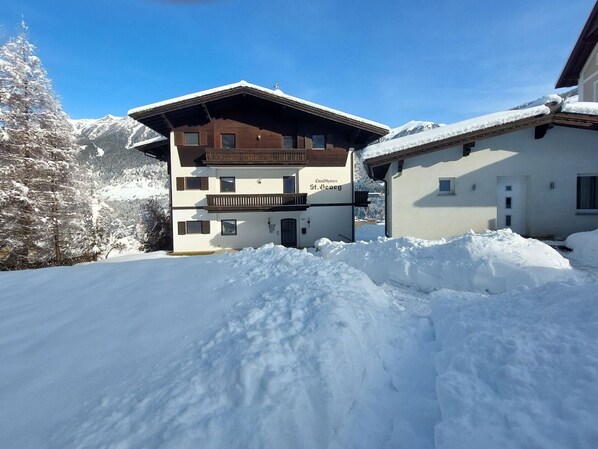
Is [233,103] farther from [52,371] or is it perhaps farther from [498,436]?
[498,436]

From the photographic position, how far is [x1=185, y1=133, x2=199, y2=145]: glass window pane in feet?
57.3

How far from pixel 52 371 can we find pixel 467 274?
8142 millimetres

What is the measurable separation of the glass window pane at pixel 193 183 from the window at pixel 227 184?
4.79 feet

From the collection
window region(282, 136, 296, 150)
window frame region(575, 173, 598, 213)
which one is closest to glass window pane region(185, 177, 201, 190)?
window region(282, 136, 296, 150)

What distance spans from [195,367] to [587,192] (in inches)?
681

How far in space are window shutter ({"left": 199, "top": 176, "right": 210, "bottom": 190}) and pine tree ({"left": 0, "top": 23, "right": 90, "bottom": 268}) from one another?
6.83 meters

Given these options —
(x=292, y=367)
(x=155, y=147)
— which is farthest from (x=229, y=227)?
(x=292, y=367)

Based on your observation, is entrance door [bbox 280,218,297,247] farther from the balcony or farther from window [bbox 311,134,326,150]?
window [bbox 311,134,326,150]

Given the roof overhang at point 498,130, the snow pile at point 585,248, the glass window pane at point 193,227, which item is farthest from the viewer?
the glass window pane at point 193,227

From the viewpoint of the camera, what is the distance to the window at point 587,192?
478 inches

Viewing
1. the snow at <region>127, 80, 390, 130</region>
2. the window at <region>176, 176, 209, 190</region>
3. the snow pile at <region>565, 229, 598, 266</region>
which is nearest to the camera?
the snow pile at <region>565, 229, 598, 266</region>

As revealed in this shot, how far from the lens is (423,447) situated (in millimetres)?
2305

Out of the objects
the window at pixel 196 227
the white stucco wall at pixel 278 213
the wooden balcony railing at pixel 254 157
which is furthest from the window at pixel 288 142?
the window at pixel 196 227

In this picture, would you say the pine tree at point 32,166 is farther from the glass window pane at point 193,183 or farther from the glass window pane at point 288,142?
the glass window pane at point 288,142
